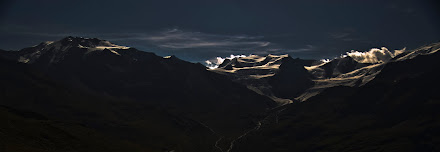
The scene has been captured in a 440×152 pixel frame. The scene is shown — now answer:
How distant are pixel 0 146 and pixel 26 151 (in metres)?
12.4

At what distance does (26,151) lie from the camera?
197125 mm

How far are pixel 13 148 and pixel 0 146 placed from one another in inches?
266

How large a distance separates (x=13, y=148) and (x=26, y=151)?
6339 millimetres

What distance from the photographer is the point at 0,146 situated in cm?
19388

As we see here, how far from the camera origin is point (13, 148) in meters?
194
